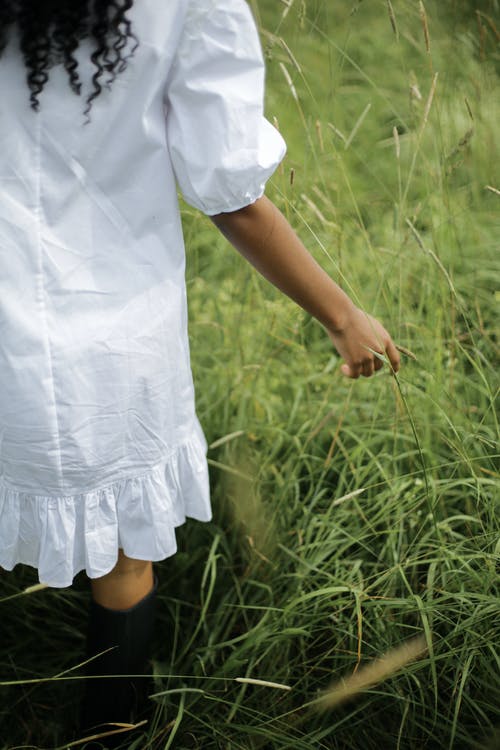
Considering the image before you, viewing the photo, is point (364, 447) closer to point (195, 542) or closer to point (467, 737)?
point (195, 542)

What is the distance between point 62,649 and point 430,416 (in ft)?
2.88

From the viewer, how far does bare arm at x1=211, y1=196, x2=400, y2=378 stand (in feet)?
3.06

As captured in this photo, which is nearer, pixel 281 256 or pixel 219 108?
pixel 219 108

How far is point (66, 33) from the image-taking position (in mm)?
808

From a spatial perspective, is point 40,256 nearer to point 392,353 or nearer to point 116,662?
point 392,353

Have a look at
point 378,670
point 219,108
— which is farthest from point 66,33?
point 378,670

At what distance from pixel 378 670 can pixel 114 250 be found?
69 cm

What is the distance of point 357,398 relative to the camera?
1616mm

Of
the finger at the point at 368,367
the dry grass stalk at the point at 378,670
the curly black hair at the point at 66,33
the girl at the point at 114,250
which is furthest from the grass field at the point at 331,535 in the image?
the curly black hair at the point at 66,33

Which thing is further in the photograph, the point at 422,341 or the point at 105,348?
the point at 422,341

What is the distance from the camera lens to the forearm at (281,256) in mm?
928

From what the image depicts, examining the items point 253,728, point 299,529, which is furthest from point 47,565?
point 299,529

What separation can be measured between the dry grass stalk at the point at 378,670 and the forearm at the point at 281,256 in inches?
19.3

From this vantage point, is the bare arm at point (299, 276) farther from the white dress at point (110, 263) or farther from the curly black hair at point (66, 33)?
the curly black hair at point (66, 33)
